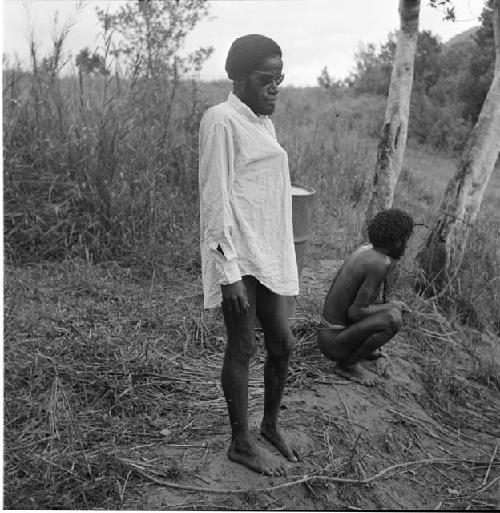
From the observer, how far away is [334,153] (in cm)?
920

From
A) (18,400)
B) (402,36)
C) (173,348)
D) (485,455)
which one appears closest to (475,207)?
(402,36)

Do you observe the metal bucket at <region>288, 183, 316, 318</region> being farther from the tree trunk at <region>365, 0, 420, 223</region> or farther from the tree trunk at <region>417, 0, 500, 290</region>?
the tree trunk at <region>417, 0, 500, 290</region>

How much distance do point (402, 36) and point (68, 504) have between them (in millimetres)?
4180

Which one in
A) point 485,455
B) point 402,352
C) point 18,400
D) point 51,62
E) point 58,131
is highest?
point 51,62

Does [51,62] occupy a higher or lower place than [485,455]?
higher

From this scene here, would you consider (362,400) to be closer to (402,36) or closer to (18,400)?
(18,400)

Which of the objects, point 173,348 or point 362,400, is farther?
point 173,348

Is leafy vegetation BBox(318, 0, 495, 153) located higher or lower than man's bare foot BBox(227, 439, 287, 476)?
higher

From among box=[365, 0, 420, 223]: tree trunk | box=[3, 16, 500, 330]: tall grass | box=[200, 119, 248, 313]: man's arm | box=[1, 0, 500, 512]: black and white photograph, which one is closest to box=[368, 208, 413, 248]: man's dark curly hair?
box=[1, 0, 500, 512]: black and white photograph

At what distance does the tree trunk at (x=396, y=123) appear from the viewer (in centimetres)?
531

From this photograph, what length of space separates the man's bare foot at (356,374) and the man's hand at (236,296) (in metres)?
1.61

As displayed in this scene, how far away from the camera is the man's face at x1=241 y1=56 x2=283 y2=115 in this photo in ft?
7.98

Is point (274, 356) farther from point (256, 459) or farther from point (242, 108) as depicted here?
point (242, 108)

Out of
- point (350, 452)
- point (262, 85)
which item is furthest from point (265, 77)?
point (350, 452)
